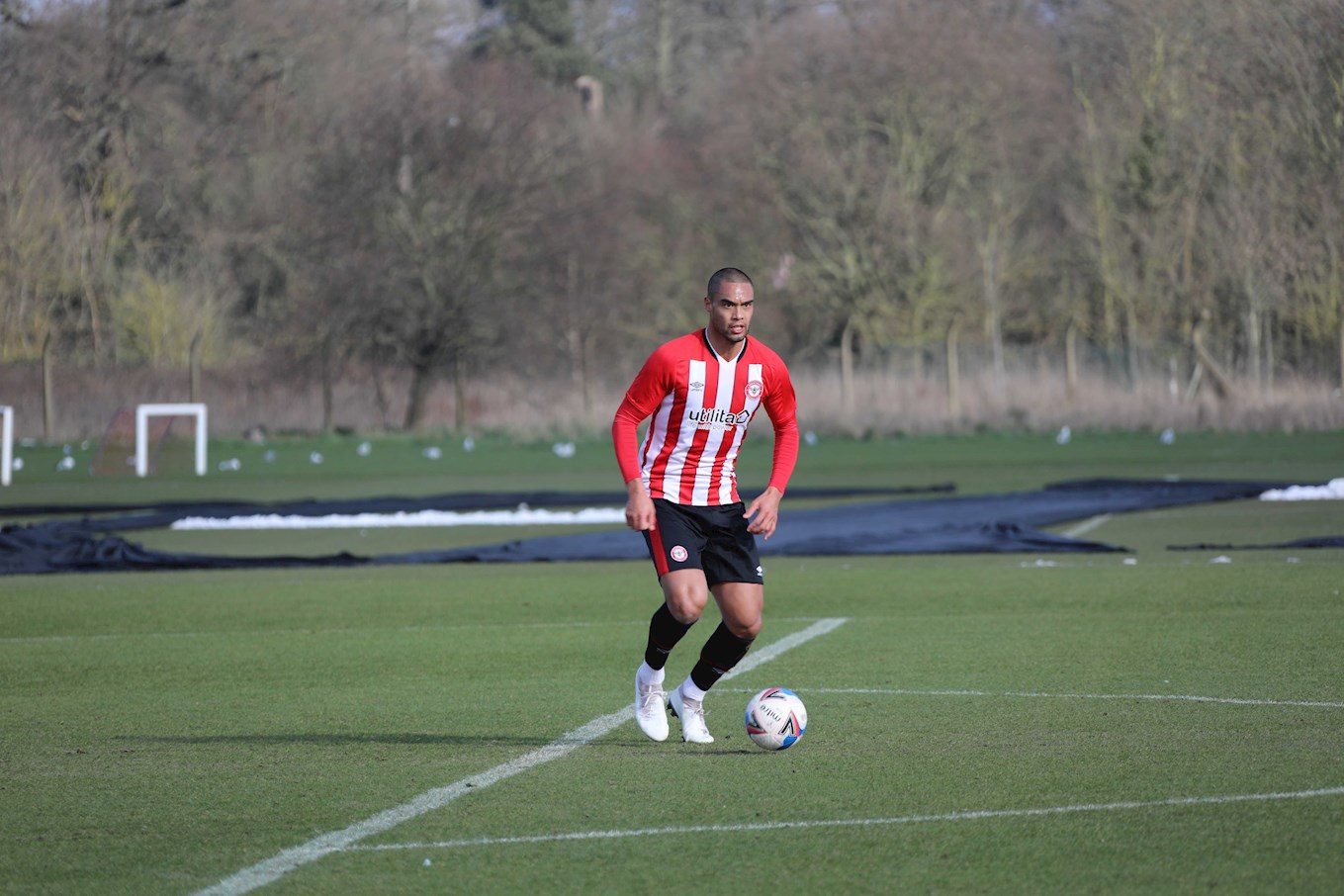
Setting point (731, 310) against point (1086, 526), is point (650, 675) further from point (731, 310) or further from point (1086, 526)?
point (1086, 526)

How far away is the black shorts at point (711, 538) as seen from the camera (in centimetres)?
745

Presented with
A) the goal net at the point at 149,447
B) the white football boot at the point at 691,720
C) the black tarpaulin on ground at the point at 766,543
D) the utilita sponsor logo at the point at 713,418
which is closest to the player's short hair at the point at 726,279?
the utilita sponsor logo at the point at 713,418

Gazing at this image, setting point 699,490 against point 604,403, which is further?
point 604,403

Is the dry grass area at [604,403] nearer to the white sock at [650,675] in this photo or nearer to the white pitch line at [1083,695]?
the white pitch line at [1083,695]

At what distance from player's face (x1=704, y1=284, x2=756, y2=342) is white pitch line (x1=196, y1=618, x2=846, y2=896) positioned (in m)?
1.81

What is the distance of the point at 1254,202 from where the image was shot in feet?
113

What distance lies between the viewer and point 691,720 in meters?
7.49

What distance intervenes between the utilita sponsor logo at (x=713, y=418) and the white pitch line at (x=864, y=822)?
2.18 meters

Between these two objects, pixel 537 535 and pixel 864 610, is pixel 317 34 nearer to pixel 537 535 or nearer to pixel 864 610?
pixel 537 535

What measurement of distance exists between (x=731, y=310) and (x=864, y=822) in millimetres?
2405

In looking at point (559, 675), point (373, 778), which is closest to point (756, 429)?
point (559, 675)

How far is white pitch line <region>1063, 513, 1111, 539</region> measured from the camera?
1789 centimetres

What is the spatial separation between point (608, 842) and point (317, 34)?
5197 centimetres

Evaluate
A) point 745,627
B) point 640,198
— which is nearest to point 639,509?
point 745,627
